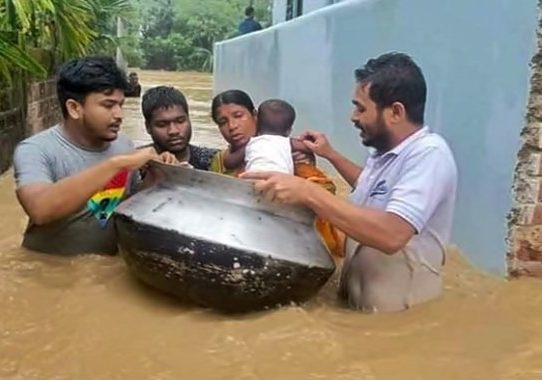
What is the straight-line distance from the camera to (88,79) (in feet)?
11.1

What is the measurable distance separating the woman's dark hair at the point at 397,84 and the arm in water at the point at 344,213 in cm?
41

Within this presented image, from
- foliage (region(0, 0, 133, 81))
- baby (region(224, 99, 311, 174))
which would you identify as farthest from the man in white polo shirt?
foliage (region(0, 0, 133, 81))

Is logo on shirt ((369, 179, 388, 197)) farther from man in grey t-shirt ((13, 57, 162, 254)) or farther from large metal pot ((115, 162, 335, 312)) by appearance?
man in grey t-shirt ((13, 57, 162, 254))

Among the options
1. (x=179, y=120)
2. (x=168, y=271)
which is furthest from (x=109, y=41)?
(x=168, y=271)

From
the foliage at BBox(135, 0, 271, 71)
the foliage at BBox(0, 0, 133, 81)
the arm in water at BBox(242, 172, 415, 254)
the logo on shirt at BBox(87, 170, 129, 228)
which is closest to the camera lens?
the arm in water at BBox(242, 172, 415, 254)

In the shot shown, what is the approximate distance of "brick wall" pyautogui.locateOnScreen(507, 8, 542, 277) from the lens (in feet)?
11.5

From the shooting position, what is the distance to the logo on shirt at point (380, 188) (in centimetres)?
295

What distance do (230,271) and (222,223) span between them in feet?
0.53

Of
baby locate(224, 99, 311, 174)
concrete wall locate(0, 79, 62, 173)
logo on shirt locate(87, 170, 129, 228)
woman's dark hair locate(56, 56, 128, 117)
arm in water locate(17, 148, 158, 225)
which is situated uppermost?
woman's dark hair locate(56, 56, 128, 117)

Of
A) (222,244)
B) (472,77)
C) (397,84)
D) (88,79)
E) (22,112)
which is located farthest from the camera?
(22,112)

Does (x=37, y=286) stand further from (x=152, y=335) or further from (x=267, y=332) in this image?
(x=267, y=332)

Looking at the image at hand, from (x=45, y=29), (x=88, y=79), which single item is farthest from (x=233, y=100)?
(x=45, y=29)

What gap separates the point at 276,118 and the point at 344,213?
1111mm

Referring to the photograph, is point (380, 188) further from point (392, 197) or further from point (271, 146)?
point (271, 146)
